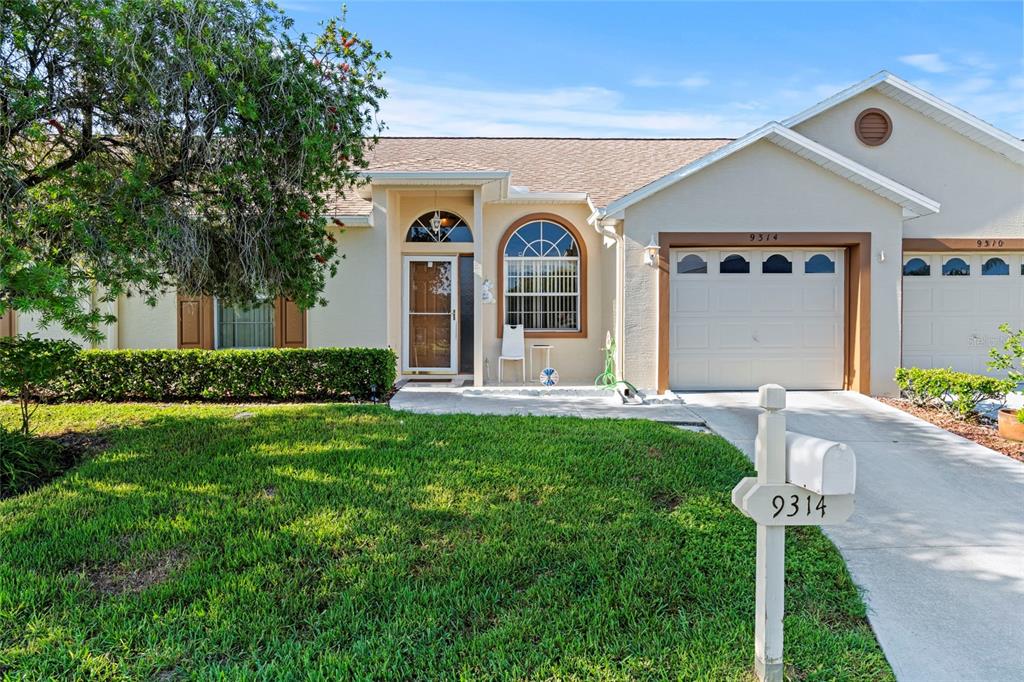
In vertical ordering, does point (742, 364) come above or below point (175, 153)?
below

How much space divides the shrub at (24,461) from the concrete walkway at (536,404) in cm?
374

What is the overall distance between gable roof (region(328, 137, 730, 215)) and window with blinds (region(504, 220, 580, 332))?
966 millimetres

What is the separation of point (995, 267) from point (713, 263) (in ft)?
17.9

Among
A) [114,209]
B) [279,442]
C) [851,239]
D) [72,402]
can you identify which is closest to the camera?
A: [114,209]

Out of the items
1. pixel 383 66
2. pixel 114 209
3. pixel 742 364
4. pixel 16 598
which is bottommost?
pixel 16 598

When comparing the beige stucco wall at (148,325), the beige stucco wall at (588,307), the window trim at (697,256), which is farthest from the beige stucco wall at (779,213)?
the beige stucco wall at (148,325)

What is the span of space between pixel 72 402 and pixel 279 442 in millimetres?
4835

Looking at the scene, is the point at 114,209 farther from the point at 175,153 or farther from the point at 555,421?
the point at 555,421

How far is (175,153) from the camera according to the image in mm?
5457

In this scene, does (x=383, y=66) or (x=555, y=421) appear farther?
(x=555, y=421)

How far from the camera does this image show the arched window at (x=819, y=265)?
31.5 ft

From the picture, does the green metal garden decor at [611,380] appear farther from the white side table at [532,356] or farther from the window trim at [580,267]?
the white side table at [532,356]

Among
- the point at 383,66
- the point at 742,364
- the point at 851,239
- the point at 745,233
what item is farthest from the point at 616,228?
the point at 383,66

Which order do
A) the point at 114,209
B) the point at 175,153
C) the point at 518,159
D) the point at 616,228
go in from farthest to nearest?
the point at 518,159 < the point at 616,228 < the point at 175,153 < the point at 114,209
